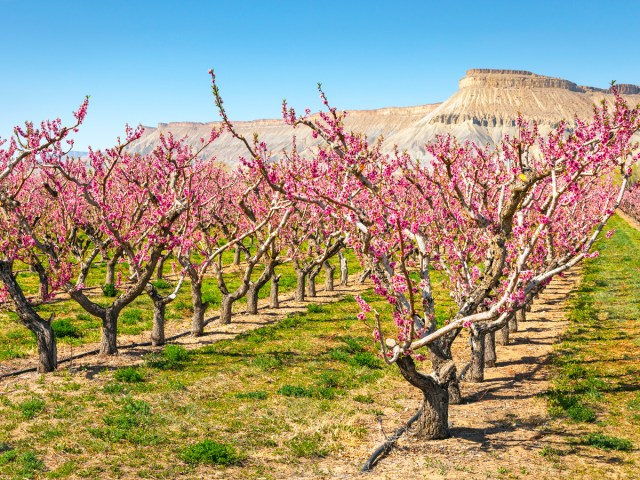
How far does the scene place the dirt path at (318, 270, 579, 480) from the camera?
9.13m

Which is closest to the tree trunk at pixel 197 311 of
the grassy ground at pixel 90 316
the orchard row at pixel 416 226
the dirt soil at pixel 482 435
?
the orchard row at pixel 416 226

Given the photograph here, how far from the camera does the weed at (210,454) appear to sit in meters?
9.45

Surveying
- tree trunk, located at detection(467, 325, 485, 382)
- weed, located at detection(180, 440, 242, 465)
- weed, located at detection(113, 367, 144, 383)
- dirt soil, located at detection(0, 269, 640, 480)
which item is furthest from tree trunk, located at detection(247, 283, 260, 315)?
weed, located at detection(180, 440, 242, 465)

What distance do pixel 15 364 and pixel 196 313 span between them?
5.58 m

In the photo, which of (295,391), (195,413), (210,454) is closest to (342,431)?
(295,391)

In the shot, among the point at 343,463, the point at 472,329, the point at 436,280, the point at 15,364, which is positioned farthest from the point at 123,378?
the point at 436,280

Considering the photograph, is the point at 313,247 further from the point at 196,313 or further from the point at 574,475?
the point at 574,475

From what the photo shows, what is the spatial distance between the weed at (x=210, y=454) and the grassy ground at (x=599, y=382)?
18.6ft

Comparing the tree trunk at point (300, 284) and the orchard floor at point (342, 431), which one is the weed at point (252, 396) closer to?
the orchard floor at point (342, 431)

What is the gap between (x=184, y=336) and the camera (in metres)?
18.7

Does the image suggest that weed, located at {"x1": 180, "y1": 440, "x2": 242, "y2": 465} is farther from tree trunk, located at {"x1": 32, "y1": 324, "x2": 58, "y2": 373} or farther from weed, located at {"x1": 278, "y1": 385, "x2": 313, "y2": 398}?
tree trunk, located at {"x1": 32, "y1": 324, "x2": 58, "y2": 373}

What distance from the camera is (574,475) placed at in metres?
9.00

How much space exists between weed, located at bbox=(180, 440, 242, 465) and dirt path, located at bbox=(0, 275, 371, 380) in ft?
20.0

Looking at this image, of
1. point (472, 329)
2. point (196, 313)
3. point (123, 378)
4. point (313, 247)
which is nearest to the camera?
point (472, 329)
